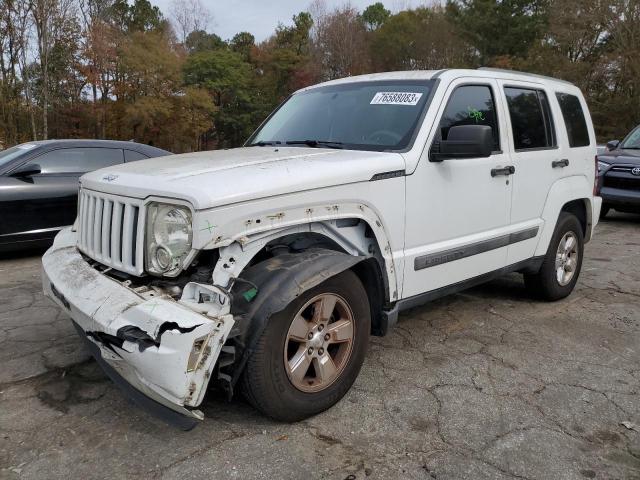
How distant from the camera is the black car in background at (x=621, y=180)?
9.13 meters

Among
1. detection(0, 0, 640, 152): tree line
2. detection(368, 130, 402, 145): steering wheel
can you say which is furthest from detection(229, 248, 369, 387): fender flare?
detection(0, 0, 640, 152): tree line

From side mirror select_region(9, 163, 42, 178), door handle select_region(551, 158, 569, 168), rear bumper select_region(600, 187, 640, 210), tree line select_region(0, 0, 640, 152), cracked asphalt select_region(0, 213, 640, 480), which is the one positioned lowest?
cracked asphalt select_region(0, 213, 640, 480)

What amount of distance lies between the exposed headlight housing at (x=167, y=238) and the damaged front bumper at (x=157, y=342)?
170 mm

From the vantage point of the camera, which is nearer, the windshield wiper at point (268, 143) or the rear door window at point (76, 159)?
the windshield wiper at point (268, 143)

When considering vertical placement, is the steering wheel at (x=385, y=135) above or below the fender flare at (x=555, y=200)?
above

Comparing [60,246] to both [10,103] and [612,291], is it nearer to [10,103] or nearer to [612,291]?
[612,291]

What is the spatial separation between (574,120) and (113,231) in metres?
4.10

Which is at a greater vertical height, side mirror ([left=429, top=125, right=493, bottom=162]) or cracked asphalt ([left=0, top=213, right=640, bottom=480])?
side mirror ([left=429, top=125, right=493, bottom=162])

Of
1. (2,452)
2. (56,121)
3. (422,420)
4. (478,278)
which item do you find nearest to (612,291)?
(478,278)

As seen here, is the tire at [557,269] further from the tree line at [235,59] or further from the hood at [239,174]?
the tree line at [235,59]

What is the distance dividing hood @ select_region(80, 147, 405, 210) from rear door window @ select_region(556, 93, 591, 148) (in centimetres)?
239

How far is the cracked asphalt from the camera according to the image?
2.48 m

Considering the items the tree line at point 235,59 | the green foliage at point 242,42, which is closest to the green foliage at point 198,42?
the tree line at point 235,59

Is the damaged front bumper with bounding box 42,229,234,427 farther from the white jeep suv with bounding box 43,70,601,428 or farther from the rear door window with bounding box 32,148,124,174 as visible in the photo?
the rear door window with bounding box 32,148,124,174
